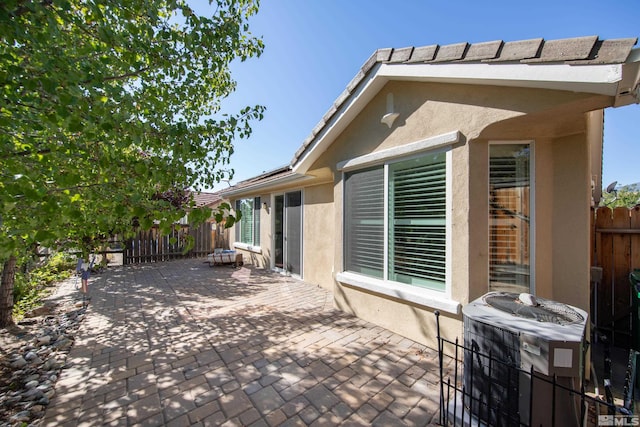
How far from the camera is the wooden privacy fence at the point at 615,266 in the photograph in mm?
4562

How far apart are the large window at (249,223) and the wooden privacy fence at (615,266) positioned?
10.8m

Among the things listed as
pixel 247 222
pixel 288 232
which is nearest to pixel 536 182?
pixel 288 232

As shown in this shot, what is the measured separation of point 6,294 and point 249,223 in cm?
808

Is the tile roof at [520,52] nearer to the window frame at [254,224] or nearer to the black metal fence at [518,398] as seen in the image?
the black metal fence at [518,398]

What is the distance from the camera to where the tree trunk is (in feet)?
17.1

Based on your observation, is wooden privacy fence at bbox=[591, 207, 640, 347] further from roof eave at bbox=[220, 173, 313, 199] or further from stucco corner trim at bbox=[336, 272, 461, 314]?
roof eave at bbox=[220, 173, 313, 199]

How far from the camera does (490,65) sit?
3.29 metres

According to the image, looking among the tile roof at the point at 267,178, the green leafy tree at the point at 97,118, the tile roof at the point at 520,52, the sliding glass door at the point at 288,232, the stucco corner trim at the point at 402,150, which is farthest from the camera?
the tile roof at the point at 267,178

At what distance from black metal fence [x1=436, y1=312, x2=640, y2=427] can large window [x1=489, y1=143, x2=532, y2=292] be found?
53.4 inches

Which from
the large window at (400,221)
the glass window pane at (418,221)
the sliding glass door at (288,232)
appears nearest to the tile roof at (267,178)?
the sliding glass door at (288,232)

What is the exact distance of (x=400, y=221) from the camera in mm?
4812

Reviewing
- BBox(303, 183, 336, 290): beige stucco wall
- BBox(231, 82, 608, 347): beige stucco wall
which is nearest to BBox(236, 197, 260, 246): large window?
BBox(303, 183, 336, 290): beige stucco wall

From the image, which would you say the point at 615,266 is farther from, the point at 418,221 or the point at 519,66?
the point at 519,66

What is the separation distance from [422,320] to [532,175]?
283 cm
